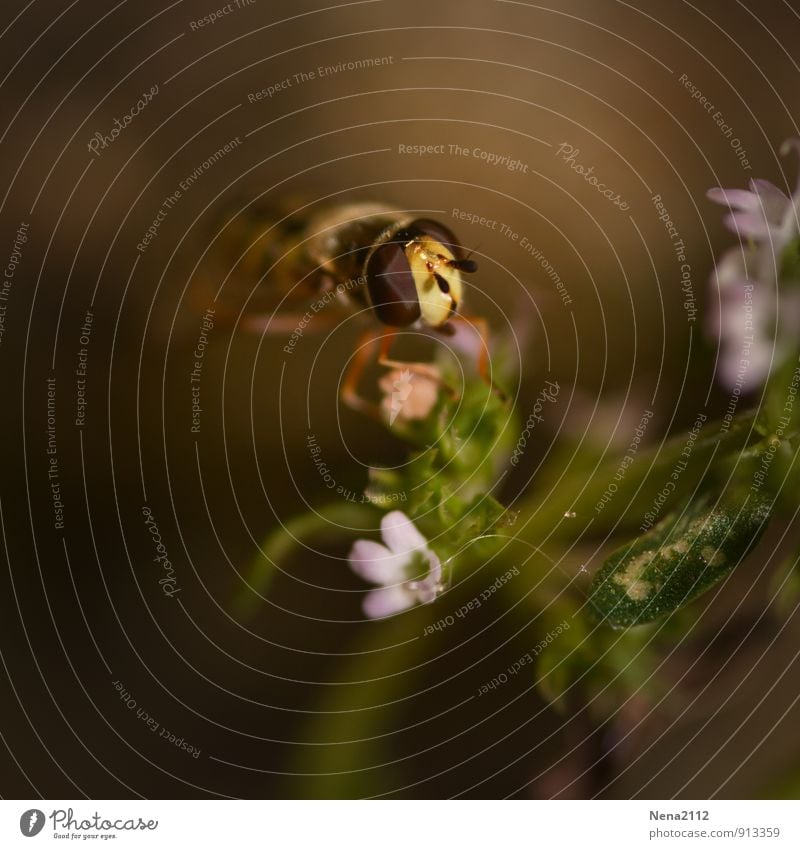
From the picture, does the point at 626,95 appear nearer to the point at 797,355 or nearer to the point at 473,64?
the point at 473,64

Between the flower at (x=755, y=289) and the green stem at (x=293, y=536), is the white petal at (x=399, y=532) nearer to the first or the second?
the green stem at (x=293, y=536)

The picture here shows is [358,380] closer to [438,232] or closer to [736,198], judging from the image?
[438,232]

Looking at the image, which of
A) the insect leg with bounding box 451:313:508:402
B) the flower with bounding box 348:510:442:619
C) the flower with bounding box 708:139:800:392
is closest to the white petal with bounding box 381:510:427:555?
the flower with bounding box 348:510:442:619

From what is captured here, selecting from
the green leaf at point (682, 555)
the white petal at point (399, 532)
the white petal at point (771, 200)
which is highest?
the white petal at point (771, 200)

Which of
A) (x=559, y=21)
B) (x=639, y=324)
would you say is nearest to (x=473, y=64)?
(x=559, y=21)

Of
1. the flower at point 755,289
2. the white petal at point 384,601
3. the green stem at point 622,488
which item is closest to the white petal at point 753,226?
the flower at point 755,289

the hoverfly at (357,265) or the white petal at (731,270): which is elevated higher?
the hoverfly at (357,265)

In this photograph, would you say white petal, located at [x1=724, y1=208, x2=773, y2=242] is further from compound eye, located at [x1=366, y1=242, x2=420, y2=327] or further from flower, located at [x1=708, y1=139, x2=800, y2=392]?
compound eye, located at [x1=366, y1=242, x2=420, y2=327]
